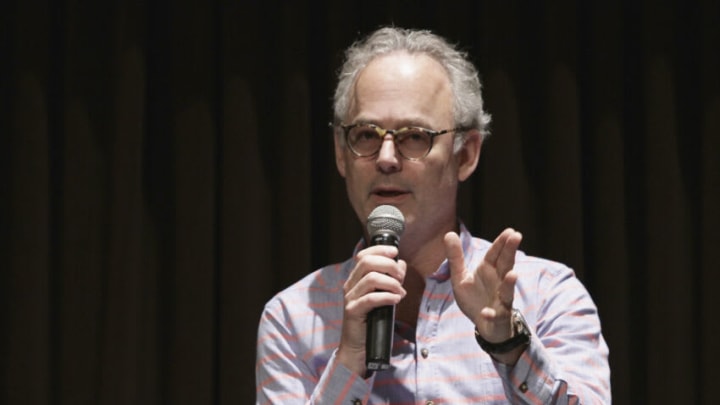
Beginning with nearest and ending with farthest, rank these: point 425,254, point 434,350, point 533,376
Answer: point 533,376
point 434,350
point 425,254

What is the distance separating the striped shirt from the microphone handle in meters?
0.19

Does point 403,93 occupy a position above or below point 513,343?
above

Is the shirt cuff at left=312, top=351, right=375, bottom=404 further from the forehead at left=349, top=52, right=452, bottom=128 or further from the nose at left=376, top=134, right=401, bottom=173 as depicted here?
the forehead at left=349, top=52, right=452, bottom=128

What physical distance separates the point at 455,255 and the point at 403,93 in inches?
18.8

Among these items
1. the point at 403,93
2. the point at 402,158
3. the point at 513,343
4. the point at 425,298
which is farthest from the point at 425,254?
the point at 513,343

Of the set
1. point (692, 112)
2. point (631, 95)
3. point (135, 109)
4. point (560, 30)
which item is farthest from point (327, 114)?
point (692, 112)

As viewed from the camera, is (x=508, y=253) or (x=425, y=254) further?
(x=425, y=254)

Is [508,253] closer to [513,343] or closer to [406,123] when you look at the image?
[513,343]

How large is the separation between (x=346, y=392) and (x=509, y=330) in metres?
0.32

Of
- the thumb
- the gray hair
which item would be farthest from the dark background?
the thumb

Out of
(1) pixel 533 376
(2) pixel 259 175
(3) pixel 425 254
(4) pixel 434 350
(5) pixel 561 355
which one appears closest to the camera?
(1) pixel 533 376

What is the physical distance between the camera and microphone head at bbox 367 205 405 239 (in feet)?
5.64

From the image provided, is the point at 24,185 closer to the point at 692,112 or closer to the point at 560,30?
the point at 560,30

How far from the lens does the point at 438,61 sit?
2.12 metres
